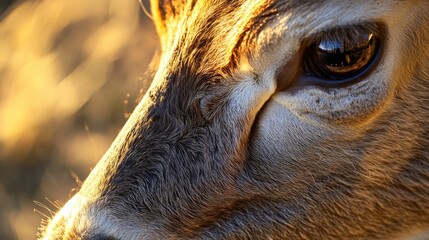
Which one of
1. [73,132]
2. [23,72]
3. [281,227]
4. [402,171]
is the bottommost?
[281,227]

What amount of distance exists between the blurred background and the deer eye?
341 centimetres

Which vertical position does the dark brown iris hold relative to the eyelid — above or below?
below

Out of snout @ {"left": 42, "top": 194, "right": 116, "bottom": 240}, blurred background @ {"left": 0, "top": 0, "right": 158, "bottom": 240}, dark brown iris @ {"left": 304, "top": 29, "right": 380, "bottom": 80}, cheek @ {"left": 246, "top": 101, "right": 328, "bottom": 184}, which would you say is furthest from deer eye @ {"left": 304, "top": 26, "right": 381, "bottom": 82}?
blurred background @ {"left": 0, "top": 0, "right": 158, "bottom": 240}

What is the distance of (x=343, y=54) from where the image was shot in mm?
2342

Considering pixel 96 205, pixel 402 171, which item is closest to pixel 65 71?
pixel 96 205

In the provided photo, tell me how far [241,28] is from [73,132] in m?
3.65

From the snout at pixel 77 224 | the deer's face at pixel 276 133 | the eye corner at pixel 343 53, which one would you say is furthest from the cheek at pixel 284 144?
the snout at pixel 77 224

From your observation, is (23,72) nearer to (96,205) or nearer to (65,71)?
(65,71)

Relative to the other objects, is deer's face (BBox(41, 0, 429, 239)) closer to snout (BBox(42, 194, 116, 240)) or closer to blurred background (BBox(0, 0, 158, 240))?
snout (BBox(42, 194, 116, 240))

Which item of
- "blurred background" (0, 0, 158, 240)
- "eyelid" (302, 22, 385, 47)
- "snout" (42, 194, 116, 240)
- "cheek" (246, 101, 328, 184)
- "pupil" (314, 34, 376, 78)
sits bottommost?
"snout" (42, 194, 116, 240)

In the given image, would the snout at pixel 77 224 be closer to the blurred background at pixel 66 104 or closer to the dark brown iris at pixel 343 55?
the dark brown iris at pixel 343 55

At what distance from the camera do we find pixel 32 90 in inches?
233

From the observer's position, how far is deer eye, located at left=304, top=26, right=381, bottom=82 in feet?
7.57

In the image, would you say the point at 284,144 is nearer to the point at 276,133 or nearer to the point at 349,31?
the point at 276,133
